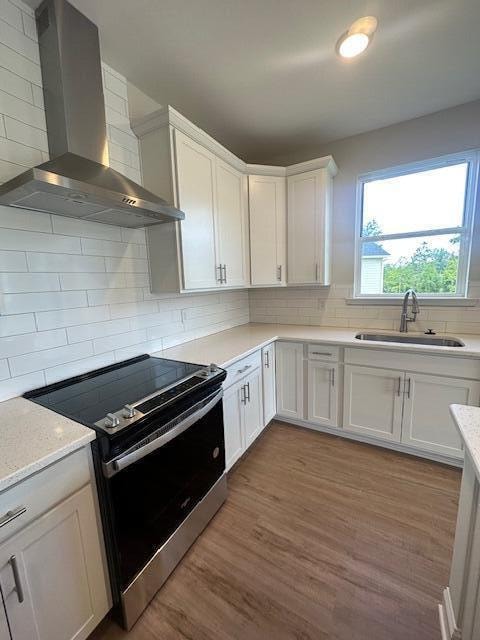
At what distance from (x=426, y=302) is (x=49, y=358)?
281 cm

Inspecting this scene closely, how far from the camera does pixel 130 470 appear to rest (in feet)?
3.53

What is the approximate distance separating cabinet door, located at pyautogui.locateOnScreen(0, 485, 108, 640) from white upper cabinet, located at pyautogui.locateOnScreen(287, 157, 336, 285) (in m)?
2.30

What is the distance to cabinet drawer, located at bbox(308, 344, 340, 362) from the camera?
2.28m

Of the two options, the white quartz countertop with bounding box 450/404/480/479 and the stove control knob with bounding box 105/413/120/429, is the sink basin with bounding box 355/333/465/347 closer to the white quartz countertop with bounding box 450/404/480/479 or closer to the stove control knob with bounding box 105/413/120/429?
the white quartz countertop with bounding box 450/404/480/479

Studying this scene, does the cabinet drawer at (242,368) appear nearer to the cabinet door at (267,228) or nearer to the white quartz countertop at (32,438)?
the cabinet door at (267,228)

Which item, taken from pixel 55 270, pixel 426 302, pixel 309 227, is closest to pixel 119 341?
pixel 55 270

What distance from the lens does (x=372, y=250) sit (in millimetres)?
2643

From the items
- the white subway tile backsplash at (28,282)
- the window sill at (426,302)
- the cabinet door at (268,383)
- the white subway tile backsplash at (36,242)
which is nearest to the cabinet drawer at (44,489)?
the white subway tile backsplash at (28,282)

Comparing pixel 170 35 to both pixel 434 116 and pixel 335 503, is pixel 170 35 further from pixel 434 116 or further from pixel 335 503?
pixel 335 503

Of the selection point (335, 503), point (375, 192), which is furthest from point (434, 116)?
point (335, 503)

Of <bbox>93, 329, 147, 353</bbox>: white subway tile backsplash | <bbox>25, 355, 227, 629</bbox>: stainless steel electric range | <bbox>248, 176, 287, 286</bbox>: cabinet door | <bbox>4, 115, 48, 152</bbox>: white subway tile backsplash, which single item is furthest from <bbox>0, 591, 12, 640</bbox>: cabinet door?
<bbox>248, 176, 287, 286</bbox>: cabinet door

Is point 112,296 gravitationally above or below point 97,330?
above

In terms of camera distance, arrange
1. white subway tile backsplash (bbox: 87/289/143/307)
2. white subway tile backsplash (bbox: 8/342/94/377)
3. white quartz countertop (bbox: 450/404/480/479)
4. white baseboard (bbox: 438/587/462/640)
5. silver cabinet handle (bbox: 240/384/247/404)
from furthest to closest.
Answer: silver cabinet handle (bbox: 240/384/247/404)
white subway tile backsplash (bbox: 87/289/143/307)
white subway tile backsplash (bbox: 8/342/94/377)
white baseboard (bbox: 438/587/462/640)
white quartz countertop (bbox: 450/404/480/479)

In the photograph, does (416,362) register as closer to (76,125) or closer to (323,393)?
(323,393)
